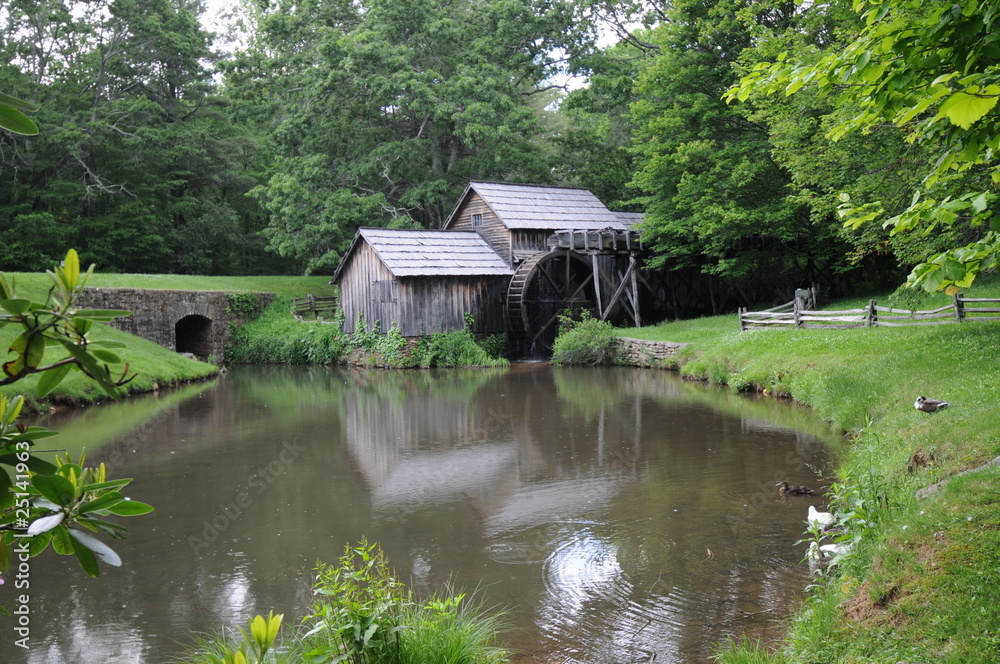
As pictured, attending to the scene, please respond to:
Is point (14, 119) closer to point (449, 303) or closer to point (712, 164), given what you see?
point (449, 303)

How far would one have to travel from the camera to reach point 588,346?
2284 cm

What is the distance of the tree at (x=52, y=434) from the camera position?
1723 mm

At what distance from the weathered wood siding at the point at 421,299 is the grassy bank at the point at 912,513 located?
13627mm

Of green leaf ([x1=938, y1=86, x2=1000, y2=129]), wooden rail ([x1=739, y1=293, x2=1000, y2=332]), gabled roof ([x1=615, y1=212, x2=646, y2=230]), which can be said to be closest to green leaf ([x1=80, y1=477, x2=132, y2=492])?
green leaf ([x1=938, y1=86, x2=1000, y2=129])

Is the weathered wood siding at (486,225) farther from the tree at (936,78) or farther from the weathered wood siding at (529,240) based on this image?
the tree at (936,78)

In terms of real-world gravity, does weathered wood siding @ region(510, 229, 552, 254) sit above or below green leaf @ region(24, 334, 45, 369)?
above

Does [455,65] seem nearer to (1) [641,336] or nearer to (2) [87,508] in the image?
(1) [641,336]

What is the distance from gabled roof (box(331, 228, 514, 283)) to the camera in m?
24.5

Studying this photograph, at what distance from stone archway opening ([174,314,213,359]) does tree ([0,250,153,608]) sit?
95.1ft

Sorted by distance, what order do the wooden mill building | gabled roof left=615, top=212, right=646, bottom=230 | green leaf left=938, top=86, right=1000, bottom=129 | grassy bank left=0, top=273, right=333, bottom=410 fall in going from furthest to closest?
gabled roof left=615, top=212, right=646, bottom=230
the wooden mill building
grassy bank left=0, top=273, right=333, bottom=410
green leaf left=938, top=86, right=1000, bottom=129

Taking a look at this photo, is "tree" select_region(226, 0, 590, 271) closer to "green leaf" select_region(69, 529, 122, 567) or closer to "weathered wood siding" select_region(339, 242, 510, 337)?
"weathered wood siding" select_region(339, 242, 510, 337)

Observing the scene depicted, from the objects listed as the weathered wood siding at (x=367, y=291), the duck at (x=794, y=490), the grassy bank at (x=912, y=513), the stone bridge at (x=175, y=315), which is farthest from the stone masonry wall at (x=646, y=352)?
the stone bridge at (x=175, y=315)

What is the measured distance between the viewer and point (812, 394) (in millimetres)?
13062

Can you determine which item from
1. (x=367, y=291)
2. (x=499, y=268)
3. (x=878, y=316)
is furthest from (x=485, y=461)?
(x=367, y=291)
